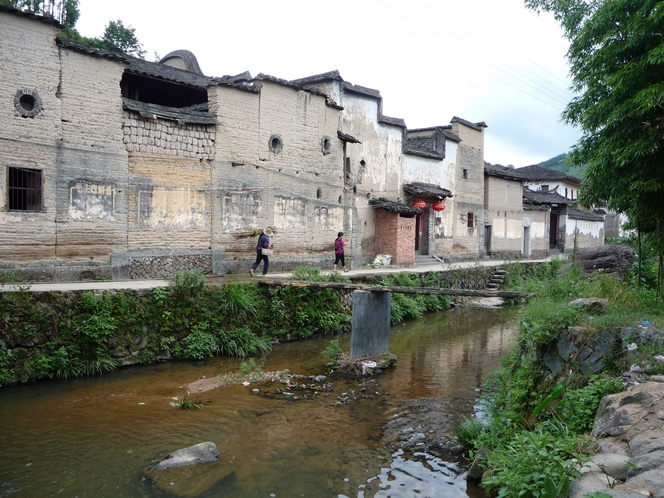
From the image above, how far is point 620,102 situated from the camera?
785 centimetres

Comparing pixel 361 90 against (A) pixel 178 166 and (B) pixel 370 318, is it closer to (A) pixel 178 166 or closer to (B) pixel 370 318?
(A) pixel 178 166

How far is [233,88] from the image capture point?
14617 mm

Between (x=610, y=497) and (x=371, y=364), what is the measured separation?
6943 millimetres

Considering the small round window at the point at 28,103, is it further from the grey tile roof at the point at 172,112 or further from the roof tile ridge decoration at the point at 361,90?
the roof tile ridge decoration at the point at 361,90

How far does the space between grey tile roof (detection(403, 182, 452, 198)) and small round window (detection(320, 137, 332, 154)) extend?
16.6 feet

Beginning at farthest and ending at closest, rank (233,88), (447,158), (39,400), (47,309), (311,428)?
(447,158) < (233,88) < (47,309) < (39,400) < (311,428)

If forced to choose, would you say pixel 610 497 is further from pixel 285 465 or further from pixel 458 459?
pixel 285 465

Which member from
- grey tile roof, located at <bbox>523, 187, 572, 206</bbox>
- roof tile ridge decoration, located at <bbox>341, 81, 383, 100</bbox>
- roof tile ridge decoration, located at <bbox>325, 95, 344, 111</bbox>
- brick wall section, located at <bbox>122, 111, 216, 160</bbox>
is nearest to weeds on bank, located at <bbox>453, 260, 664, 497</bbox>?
brick wall section, located at <bbox>122, 111, 216, 160</bbox>


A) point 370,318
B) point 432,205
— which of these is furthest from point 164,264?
point 432,205

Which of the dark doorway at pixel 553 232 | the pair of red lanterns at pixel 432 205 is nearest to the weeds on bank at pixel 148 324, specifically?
the pair of red lanterns at pixel 432 205

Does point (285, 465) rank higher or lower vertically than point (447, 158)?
lower

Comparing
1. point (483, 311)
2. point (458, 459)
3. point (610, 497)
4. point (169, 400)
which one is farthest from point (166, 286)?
point (483, 311)

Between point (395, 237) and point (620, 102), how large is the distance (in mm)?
11999

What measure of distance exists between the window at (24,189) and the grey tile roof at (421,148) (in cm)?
1417
